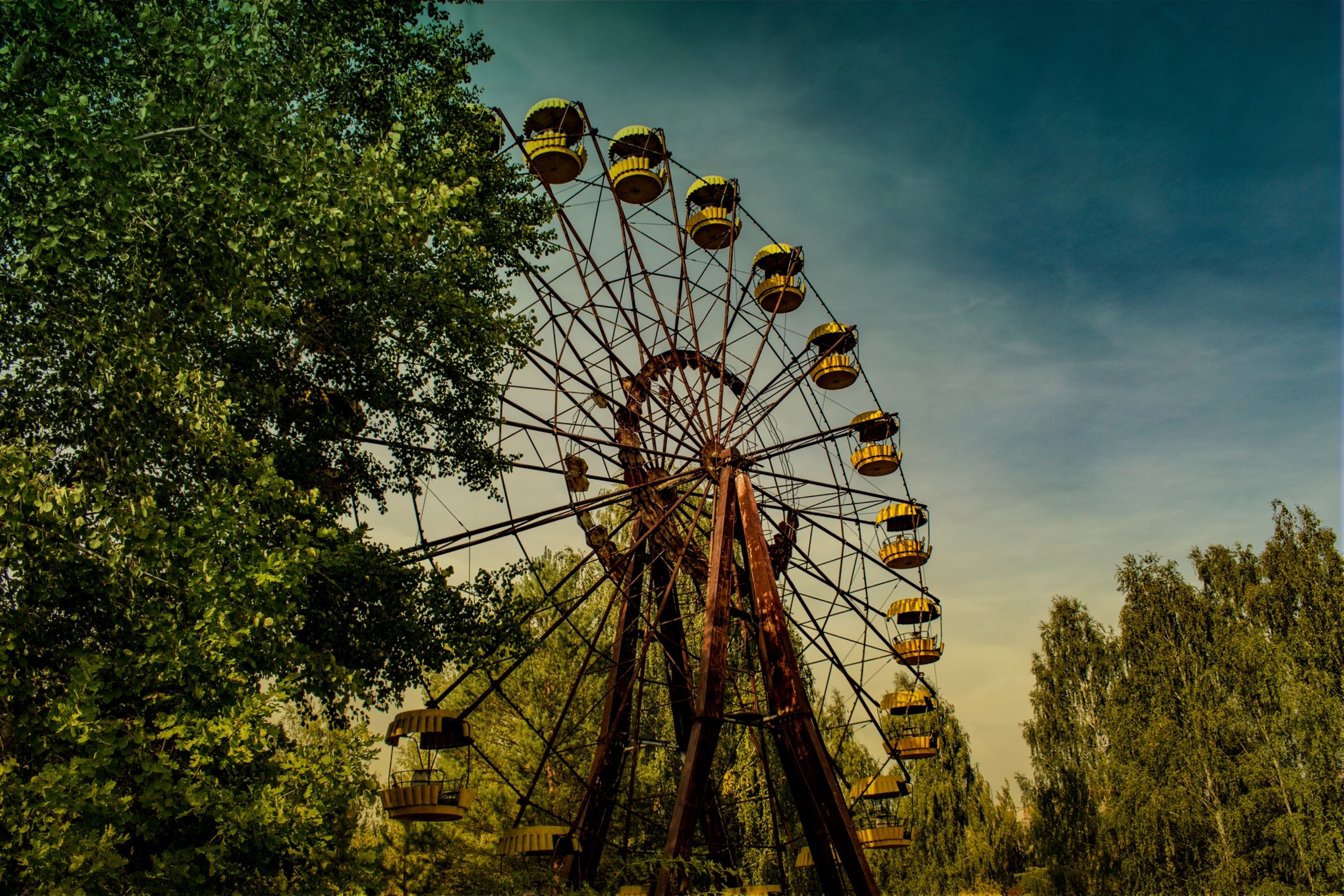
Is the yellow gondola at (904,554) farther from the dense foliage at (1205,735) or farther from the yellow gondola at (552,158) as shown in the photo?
the dense foliage at (1205,735)

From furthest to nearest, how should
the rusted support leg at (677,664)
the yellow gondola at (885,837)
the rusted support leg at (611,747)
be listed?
the yellow gondola at (885,837) → the rusted support leg at (677,664) → the rusted support leg at (611,747)

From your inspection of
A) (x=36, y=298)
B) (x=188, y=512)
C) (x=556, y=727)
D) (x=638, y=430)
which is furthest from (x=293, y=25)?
(x=556, y=727)

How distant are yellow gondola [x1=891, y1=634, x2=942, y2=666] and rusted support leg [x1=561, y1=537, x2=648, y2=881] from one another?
617 cm

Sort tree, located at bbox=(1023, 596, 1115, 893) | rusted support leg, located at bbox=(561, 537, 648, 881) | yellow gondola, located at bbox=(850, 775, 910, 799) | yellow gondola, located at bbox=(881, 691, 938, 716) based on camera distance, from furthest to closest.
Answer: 1. tree, located at bbox=(1023, 596, 1115, 893)
2. yellow gondola, located at bbox=(881, 691, 938, 716)
3. yellow gondola, located at bbox=(850, 775, 910, 799)
4. rusted support leg, located at bbox=(561, 537, 648, 881)

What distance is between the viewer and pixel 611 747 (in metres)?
12.9

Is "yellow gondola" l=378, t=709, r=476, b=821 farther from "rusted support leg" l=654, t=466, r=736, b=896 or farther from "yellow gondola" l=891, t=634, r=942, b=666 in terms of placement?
"yellow gondola" l=891, t=634, r=942, b=666

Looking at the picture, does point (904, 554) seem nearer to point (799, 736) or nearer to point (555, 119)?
point (799, 736)

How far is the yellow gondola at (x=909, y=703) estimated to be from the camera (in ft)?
57.6

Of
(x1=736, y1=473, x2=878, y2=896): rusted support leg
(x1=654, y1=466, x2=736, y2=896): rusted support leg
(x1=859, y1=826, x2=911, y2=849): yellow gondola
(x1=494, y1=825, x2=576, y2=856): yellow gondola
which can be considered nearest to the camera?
(x1=654, y1=466, x2=736, y2=896): rusted support leg

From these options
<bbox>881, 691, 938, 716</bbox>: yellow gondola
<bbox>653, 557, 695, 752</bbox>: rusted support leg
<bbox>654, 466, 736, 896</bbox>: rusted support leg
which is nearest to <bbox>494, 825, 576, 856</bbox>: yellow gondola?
<bbox>654, 466, 736, 896</bbox>: rusted support leg

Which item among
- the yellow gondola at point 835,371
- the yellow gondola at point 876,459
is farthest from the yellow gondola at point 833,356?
the yellow gondola at point 876,459

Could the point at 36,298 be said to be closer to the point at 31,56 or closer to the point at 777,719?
the point at 31,56

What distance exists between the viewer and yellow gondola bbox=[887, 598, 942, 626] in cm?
1856

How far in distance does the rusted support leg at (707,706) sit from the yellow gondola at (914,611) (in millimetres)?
7429
